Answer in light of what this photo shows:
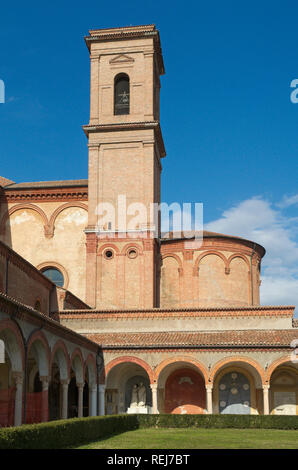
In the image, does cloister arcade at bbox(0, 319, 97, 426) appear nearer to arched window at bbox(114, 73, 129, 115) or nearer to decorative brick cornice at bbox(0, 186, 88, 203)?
decorative brick cornice at bbox(0, 186, 88, 203)

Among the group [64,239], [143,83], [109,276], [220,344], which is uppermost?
[143,83]

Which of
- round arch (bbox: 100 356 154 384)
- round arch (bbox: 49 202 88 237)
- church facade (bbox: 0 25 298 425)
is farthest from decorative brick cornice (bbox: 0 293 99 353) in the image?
round arch (bbox: 49 202 88 237)

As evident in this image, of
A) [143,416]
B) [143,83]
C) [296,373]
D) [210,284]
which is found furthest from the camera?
[210,284]

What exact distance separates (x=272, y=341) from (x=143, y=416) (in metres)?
6.72

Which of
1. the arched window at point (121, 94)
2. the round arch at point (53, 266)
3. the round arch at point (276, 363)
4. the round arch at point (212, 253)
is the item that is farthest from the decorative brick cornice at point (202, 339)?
the arched window at point (121, 94)

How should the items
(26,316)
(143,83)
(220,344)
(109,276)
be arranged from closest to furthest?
(26,316) < (220,344) < (109,276) < (143,83)

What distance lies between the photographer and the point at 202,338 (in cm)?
2964

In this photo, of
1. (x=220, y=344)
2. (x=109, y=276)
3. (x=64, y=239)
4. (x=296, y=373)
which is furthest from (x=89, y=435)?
(x=64, y=239)

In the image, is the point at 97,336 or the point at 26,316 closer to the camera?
the point at 26,316

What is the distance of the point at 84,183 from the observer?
1527 inches

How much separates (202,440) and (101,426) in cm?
331

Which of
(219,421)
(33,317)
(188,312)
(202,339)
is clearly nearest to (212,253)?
(188,312)

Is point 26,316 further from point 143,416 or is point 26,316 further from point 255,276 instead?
point 255,276

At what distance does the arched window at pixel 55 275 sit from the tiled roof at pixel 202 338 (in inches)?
270
